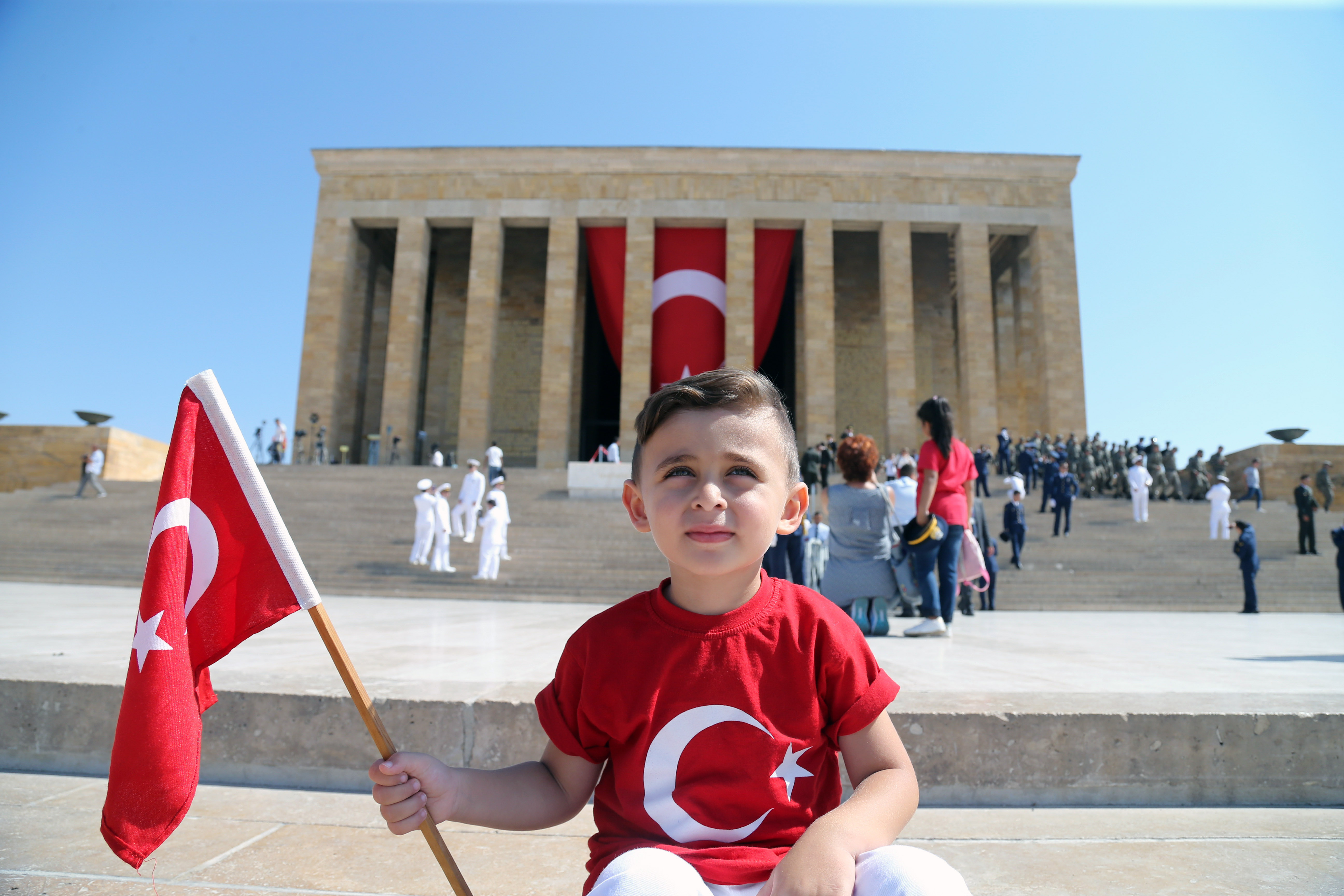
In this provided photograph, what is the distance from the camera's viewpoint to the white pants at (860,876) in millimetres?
860

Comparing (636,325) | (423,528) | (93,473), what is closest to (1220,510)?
(423,528)

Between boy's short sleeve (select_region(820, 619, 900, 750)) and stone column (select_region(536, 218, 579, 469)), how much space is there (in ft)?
75.2

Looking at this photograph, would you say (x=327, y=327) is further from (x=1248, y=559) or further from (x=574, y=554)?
(x=1248, y=559)

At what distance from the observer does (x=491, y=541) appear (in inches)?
404

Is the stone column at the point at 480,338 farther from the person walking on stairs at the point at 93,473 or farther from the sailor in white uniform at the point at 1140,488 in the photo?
the sailor in white uniform at the point at 1140,488

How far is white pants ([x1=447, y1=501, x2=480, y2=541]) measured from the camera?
1241 centimetres

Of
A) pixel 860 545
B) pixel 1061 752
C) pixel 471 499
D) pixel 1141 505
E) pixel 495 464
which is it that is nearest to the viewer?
pixel 1061 752

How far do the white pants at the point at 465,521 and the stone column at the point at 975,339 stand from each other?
53.2ft

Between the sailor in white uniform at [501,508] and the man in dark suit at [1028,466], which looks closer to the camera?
the sailor in white uniform at [501,508]

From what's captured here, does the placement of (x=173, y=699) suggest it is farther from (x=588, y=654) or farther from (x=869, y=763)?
(x=869, y=763)

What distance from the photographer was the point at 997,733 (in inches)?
86.2

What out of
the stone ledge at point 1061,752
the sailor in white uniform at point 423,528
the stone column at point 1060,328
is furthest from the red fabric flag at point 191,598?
the stone column at point 1060,328

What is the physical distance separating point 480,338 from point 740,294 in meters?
8.42

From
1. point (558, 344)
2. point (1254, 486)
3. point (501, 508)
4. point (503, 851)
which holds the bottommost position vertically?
point (503, 851)
